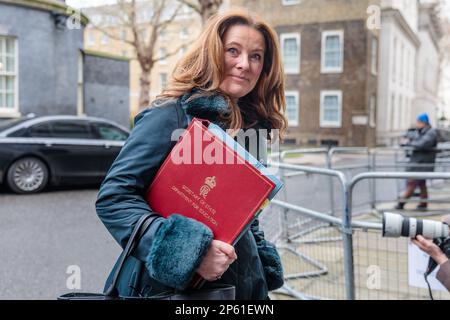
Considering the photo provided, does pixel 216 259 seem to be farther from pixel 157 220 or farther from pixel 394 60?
pixel 394 60

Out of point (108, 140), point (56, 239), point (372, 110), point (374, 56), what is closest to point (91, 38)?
point (374, 56)

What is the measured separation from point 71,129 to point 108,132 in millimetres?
837

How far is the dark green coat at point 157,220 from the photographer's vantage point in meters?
1.35

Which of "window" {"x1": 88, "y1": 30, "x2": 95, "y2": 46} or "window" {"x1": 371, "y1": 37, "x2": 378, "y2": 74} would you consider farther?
"window" {"x1": 88, "y1": 30, "x2": 95, "y2": 46}

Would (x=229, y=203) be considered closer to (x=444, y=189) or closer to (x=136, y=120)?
(x=136, y=120)

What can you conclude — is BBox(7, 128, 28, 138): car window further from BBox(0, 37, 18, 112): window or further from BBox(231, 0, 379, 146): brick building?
BBox(231, 0, 379, 146): brick building

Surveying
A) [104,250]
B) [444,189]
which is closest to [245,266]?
[104,250]

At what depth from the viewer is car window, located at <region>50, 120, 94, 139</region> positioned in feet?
30.5

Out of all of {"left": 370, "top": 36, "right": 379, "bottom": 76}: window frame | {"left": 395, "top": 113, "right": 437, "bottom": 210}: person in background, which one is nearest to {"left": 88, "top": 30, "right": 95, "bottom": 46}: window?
{"left": 370, "top": 36, "right": 379, "bottom": 76}: window frame

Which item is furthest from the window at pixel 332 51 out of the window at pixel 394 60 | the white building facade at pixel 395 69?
the window at pixel 394 60

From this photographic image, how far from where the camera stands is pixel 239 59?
5.63 feet

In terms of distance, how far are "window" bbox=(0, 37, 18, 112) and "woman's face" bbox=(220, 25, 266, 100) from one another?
11889 mm

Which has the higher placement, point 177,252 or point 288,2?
point 288,2

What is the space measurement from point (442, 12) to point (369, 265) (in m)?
49.7
